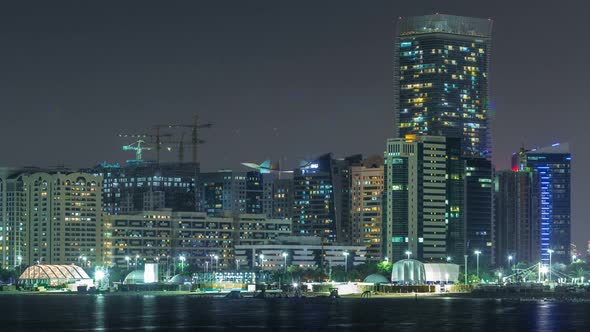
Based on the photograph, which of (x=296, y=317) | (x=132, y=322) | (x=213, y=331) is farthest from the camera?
(x=296, y=317)

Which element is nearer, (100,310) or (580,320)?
(580,320)

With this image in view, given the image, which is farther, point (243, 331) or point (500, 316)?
point (500, 316)

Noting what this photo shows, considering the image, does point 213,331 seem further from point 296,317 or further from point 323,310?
point 323,310

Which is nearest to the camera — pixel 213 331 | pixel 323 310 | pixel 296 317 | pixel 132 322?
pixel 213 331

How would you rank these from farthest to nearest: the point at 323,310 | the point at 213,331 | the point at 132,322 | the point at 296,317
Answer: the point at 323,310, the point at 296,317, the point at 132,322, the point at 213,331

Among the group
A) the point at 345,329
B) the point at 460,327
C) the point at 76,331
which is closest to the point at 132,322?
the point at 76,331

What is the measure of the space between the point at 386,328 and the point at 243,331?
59.4 feet

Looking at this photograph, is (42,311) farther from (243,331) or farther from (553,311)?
(553,311)

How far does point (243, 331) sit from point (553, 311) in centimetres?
6734

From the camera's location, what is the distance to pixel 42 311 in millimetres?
199375

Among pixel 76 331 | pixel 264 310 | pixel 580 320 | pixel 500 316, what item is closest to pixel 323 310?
pixel 264 310

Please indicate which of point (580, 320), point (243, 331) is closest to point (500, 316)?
point (580, 320)

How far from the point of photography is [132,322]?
16488 cm

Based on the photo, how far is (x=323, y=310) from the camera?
195875 millimetres
